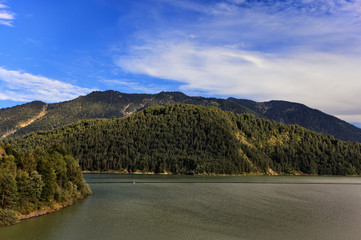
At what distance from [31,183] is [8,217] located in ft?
26.5

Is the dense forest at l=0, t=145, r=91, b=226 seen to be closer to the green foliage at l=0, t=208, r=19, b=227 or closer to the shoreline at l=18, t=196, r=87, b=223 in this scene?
the green foliage at l=0, t=208, r=19, b=227

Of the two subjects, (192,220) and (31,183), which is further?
(192,220)

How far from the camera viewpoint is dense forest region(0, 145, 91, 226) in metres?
53.2

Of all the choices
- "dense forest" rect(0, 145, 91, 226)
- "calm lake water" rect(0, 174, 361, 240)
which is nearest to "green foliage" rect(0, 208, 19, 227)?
"dense forest" rect(0, 145, 91, 226)

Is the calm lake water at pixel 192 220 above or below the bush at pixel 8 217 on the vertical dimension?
below

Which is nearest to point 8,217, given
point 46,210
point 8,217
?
point 8,217

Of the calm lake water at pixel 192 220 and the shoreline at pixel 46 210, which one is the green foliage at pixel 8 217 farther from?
the shoreline at pixel 46 210

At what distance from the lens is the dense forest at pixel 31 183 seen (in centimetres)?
5325

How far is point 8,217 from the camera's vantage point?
52250mm

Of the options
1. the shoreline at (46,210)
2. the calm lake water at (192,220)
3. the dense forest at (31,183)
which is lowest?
the calm lake water at (192,220)

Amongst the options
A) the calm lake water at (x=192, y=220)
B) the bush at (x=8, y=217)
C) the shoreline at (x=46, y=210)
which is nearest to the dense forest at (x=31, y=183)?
the bush at (x=8, y=217)

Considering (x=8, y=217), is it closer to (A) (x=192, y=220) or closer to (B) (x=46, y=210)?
(B) (x=46, y=210)

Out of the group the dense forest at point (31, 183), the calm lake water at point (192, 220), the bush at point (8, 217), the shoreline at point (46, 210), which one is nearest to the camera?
the calm lake water at point (192, 220)

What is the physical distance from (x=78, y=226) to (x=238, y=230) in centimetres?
2965
